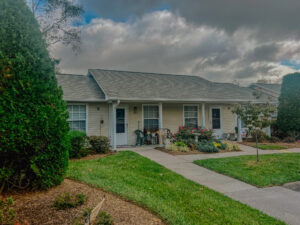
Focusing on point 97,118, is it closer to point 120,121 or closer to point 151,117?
point 120,121

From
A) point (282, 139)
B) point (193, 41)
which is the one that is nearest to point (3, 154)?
point (193, 41)

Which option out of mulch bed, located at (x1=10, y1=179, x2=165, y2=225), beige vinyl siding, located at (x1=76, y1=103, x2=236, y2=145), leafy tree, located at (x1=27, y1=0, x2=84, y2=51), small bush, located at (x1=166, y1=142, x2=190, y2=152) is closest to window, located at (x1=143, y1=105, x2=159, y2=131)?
beige vinyl siding, located at (x1=76, y1=103, x2=236, y2=145)

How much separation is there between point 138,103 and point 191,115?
12.7ft

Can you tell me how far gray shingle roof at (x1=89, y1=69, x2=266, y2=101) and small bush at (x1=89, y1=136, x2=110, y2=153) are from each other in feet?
6.95

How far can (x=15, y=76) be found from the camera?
316 centimetres

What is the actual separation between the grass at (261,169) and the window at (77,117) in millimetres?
6191

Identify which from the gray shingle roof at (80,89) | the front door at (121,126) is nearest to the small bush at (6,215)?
the gray shingle roof at (80,89)

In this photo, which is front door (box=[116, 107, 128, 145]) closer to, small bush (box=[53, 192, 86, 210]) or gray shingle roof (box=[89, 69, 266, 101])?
gray shingle roof (box=[89, 69, 266, 101])

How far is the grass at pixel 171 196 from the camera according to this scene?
10.3 feet

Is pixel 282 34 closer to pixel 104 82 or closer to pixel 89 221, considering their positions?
pixel 104 82

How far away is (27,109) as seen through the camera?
10.6 ft

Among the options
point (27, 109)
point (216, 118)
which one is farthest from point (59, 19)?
point (216, 118)

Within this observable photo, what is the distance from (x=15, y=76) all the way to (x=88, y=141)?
235 inches

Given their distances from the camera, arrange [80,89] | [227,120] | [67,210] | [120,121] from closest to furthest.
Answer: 1. [67,210]
2. [80,89]
3. [120,121]
4. [227,120]
